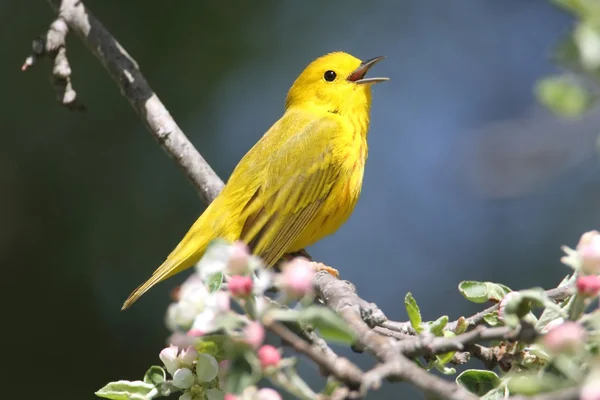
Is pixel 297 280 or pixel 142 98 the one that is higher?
pixel 142 98

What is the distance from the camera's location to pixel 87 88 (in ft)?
17.2

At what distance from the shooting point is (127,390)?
2.10 metres

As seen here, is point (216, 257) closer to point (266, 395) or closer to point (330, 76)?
point (266, 395)

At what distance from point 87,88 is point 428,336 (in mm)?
3971

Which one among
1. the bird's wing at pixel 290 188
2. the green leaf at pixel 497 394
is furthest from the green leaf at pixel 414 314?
the bird's wing at pixel 290 188

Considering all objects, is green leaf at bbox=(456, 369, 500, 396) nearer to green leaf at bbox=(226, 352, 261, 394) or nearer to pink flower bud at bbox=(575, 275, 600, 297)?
pink flower bud at bbox=(575, 275, 600, 297)

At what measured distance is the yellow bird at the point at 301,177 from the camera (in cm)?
394

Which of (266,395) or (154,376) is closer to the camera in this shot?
(266,395)

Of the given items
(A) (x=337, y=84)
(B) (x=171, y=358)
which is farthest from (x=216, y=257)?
(A) (x=337, y=84)

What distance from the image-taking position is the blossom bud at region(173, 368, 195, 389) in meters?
1.97

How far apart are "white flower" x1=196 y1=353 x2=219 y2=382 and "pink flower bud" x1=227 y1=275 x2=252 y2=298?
0.46 m

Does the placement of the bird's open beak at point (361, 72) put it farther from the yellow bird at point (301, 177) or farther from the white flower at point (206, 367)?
the white flower at point (206, 367)

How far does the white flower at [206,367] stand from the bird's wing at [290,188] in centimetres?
185

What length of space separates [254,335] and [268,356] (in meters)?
0.04
